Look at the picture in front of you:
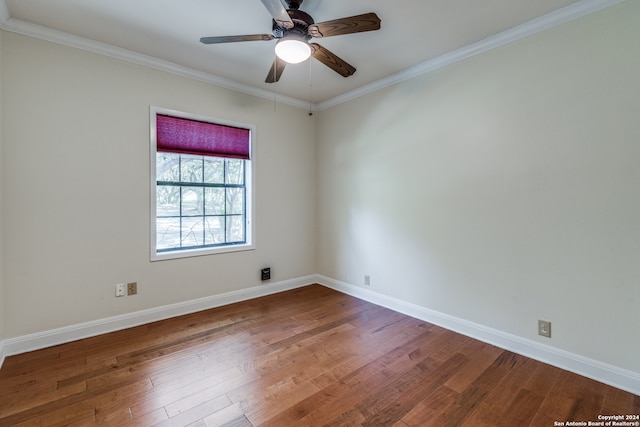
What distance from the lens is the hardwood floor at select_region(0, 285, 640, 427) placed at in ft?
5.58

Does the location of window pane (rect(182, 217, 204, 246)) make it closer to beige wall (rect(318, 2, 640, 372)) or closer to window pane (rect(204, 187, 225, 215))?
window pane (rect(204, 187, 225, 215))

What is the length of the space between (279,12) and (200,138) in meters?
1.94

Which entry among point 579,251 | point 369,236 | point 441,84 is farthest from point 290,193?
point 579,251

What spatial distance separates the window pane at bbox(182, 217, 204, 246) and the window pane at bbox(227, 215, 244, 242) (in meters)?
0.33

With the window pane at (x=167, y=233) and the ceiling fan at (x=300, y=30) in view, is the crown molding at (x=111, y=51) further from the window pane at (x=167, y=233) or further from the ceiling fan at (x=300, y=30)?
the window pane at (x=167, y=233)

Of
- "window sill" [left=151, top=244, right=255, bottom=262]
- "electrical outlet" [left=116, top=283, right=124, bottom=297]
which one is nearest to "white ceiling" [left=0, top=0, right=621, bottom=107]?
"window sill" [left=151, top=244, right=255, bottom=262]

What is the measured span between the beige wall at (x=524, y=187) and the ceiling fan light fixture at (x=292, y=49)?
5.02 feet

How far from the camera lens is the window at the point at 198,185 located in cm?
306

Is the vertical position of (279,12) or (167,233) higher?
(279,12)

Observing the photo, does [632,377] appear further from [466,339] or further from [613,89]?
[613,89]

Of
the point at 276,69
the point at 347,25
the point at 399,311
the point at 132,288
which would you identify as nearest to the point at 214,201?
the point at 132,288

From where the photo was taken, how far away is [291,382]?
79.1 inches

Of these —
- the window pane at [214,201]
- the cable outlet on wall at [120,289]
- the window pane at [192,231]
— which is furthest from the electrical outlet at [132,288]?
the window pane at [214,201]

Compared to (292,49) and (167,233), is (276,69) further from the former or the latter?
(167,233)
